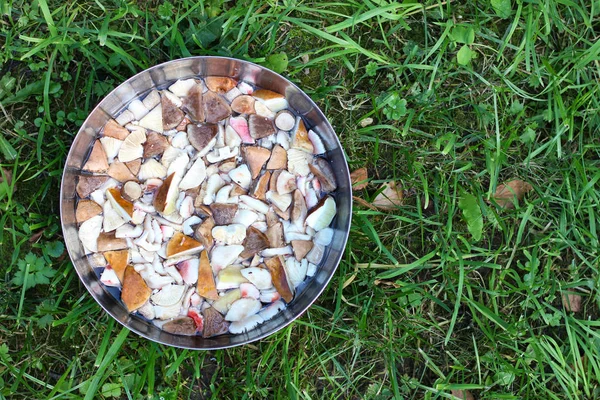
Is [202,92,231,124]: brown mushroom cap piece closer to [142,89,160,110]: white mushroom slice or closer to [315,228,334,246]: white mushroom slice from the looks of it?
[142,89,160,110]: white mushroom slice

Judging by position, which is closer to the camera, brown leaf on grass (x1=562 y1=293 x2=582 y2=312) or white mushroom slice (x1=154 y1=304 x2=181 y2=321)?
white mushroom slice (x1=154 y1=304 x2=181 y2=321)

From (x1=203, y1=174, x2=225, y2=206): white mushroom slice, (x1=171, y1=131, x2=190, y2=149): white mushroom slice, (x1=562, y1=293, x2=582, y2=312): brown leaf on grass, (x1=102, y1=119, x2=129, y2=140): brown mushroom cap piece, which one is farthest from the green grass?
(x1=203, y1=174, x2=225, y2=206): white mushroom slice

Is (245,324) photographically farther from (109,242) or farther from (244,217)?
(109,242)

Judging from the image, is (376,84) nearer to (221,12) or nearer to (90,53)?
(221,12)

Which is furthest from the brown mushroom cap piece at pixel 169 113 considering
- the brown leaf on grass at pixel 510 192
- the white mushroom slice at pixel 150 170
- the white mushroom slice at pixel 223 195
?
the brown leaf on grass at pixel 510 192

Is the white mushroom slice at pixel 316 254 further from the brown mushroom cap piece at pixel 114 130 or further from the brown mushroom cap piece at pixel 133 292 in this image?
the brown mushroom cap piece at pixel 114 130

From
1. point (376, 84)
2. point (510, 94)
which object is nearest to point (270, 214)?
point (376, 84)
